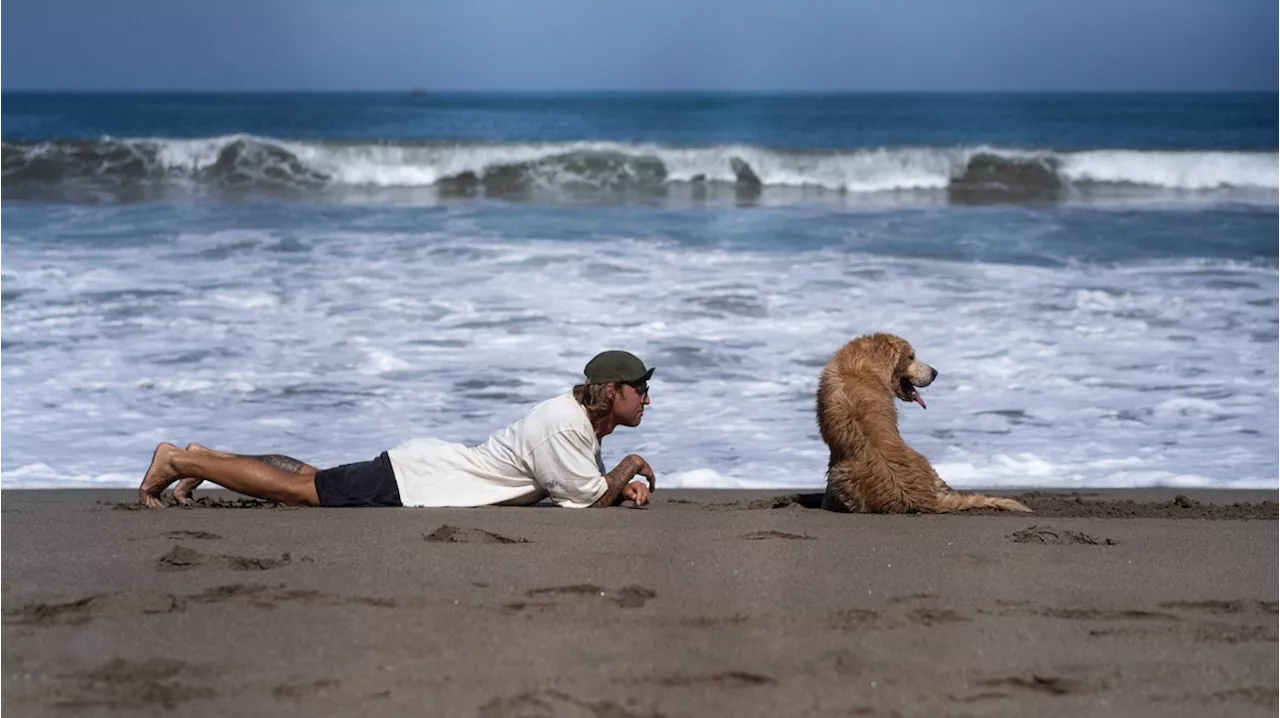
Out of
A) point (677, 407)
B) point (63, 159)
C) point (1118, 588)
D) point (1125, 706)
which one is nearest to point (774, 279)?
point (677, 407)

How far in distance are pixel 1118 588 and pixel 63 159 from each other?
25147mm

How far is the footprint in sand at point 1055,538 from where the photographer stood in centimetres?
511

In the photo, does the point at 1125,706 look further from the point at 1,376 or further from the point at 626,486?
the point at 1,376

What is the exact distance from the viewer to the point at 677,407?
863cm

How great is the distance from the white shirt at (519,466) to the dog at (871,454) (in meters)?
1.04

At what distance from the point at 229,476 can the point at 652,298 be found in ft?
22.8

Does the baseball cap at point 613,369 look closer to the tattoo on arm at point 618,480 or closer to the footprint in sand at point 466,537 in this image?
the tattoo on arm at point 618,480

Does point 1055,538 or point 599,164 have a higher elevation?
point 599,164

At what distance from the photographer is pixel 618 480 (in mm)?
5766

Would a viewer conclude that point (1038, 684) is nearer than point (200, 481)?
Yes

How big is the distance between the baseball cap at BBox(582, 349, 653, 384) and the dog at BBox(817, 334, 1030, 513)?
0.91 m

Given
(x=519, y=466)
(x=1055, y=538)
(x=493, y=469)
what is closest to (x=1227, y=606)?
(x=1055, y=538)

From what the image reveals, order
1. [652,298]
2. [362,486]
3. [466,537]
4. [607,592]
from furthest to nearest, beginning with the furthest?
[652,298], [362,486], [466,537], [607,592]

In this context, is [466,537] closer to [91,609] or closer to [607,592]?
[607,592]
